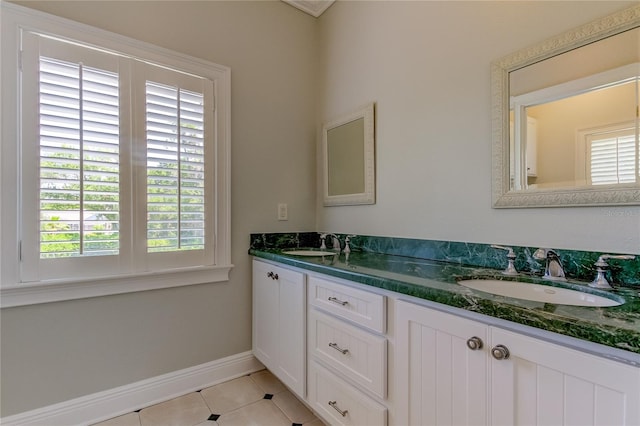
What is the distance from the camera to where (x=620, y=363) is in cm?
62

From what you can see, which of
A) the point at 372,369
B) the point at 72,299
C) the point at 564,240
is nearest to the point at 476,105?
the point at 564,240

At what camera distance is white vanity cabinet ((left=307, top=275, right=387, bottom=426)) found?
115cm

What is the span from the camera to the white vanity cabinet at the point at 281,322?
1.57 metres

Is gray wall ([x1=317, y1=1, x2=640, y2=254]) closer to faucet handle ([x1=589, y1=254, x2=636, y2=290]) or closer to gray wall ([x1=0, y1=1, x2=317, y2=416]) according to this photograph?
faucet handle ([x1=589, y1=254, x2=636, y2=290])

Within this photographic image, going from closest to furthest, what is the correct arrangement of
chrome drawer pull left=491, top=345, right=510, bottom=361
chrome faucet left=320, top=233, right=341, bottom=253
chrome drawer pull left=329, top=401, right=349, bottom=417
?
chrome drawer pull left=491, top=345, right=510, bottom=361, chrome drawer pull left=329, top=401, right=349, bottom=417, chrome faucet left=320, top=233, right=341, bottom=253

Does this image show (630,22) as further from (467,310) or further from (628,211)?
(467,310)

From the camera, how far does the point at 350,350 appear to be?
1273 mm

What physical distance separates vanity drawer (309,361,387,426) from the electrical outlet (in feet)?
3.58

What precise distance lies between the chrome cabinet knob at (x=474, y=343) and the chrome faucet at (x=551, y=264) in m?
0.49

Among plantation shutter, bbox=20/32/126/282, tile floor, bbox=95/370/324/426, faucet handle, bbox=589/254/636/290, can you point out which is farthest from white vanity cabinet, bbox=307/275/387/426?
plantation shutter, bbox=20/32/126/282

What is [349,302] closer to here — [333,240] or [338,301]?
[338,301]

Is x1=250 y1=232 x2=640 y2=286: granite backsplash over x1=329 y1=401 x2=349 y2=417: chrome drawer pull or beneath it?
over

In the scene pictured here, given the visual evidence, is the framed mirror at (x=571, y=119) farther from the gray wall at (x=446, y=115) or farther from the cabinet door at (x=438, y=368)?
the cabinet door at (x=438, y=368)

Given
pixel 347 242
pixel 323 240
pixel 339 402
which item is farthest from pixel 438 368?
pixel 323 240
